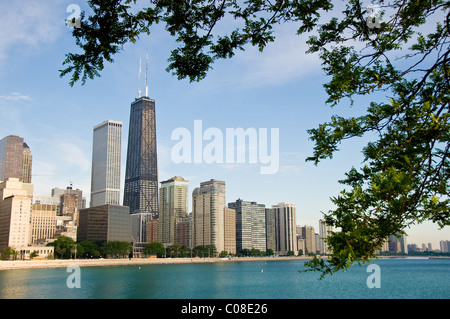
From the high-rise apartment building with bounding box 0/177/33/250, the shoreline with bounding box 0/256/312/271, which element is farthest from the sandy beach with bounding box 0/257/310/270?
the high-rise apartment building with bounding box 0/177/33/250

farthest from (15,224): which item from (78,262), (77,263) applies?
(77,263)

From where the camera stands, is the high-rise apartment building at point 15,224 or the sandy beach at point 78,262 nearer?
the sandy beach at point 78,262

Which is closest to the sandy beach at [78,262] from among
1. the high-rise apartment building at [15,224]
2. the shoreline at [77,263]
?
the shoreline at [77,263]

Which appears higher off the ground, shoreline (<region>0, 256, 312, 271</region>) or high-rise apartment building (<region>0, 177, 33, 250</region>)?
high-rise apartment building (<region>0, 177, 33, 250</region>)

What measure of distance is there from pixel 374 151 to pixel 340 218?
1678 millimetres

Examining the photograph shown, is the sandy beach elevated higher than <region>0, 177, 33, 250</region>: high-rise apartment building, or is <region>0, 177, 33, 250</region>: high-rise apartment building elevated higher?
<region>0, 177, 33, 250</region>: high-rise apartment building

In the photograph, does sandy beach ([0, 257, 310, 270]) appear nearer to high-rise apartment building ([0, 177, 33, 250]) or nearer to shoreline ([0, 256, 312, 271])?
shoreline ([0, 256, 312, 271])

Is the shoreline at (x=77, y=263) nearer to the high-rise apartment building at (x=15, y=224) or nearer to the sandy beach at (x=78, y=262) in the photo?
the sandy beach at (x=78, y=262)

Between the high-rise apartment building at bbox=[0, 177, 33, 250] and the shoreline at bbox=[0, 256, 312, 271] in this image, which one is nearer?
the shoreline at bbox=[0, 256, 312, 271]

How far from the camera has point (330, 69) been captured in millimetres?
7457

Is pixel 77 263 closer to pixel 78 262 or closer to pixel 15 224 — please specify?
pixel 78 262
